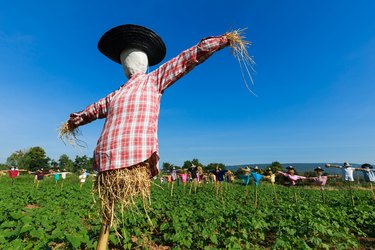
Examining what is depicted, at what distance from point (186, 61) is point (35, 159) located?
70.2m

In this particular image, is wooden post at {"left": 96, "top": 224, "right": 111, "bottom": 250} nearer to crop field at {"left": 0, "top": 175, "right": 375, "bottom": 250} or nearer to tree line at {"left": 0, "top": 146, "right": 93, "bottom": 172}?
crop field at {"left": 0, "top": 175, "right": 375, "bottom": 250}

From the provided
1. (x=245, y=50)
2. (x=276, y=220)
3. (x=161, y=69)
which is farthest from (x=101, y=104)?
(x=276, y=220)

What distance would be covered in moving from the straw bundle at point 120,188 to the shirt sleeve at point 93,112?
2.22ft

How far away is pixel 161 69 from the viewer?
197 cm

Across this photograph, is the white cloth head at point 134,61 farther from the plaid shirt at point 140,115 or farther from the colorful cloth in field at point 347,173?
the colorful cloth in field at point 347,173

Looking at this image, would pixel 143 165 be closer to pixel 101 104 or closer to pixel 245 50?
pixel 101 104

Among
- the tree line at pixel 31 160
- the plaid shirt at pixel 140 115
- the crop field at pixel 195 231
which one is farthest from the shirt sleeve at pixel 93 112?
the tree line at pixel 31 160

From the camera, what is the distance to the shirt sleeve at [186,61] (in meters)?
1.78

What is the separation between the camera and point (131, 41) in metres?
2.05

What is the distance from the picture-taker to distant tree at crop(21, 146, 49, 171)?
59.5 metres

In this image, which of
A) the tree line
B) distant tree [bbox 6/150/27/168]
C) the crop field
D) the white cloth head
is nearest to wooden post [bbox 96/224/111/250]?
the white cloth head

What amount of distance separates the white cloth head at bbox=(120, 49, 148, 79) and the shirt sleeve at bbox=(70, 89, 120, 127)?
314 mm

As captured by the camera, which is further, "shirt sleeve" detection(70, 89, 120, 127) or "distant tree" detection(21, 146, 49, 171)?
"distant tree" detection(21, 146, 49, 171)

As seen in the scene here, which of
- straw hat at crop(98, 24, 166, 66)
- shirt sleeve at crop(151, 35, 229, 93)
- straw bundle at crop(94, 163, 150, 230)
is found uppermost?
straw hat at crop(98, 24, 166, 66)
